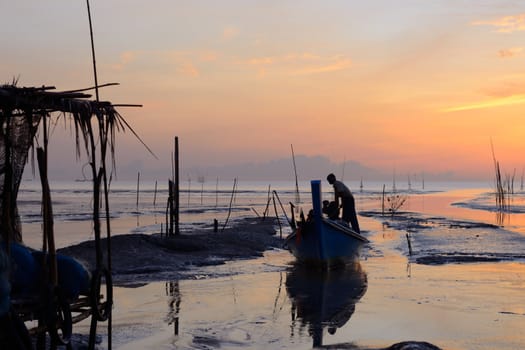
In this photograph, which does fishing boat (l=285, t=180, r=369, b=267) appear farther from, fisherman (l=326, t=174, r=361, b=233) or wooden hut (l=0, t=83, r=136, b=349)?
wooden hut (l=0, t=83, r=136, b=349)

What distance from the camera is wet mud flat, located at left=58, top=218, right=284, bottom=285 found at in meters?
15.7

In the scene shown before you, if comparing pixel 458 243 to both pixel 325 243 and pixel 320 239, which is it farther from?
pixel 320 239

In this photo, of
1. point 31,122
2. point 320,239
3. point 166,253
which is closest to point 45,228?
point 31,122

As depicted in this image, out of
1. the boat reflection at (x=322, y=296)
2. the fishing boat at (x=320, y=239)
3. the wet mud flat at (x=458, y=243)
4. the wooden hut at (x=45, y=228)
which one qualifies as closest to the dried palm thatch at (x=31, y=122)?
the wooden hut at (x=45, y=228)

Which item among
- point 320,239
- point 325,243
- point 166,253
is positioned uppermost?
point 320,239

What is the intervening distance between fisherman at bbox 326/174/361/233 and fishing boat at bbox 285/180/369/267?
1.75 feet

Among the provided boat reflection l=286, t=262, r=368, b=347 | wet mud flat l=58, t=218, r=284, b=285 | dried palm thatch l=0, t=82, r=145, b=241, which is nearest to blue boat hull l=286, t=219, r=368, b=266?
boat reflection l=286, t=262, r=368, b=347

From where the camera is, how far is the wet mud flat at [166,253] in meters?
15.7

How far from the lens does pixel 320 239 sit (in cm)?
1641

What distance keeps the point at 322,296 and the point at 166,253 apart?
7.48 metres

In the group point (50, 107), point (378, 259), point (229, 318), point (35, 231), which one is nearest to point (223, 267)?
point (378, 259)

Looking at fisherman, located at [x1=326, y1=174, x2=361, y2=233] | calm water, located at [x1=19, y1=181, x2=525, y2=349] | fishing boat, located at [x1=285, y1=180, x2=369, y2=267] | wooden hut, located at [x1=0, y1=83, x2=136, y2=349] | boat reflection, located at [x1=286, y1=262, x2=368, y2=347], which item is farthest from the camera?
fisherman, located at [x1=326, y1=174, x2=361, y2=233]

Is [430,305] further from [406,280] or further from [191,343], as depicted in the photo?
[191,343]

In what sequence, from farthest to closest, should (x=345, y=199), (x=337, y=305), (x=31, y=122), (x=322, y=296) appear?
(x=345, y=199) → (x=322, y=296) → (x=337, y=305) → (x=31, y=122)
